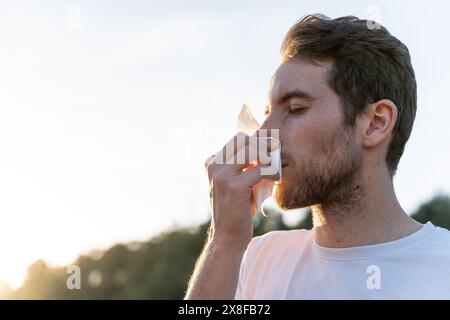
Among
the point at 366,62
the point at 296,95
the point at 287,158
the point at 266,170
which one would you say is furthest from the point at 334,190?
the point at 366,62

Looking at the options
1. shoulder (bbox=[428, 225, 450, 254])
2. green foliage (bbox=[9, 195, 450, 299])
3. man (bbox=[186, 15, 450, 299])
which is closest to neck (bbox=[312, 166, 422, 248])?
man (bbox=[186, 15, 450, 299])

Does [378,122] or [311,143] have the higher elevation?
[378,122]

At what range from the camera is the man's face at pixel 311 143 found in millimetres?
4801

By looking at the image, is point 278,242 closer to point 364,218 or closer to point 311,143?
point 364,218

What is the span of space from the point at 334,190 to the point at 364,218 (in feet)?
0.82

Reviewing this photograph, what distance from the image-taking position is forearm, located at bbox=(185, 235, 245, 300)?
4484 millimetres

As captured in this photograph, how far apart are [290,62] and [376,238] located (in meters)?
1.25

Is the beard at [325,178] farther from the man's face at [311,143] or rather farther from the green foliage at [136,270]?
the green foliage at [136,270]

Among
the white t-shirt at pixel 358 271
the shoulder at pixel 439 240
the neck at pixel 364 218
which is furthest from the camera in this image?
the neck at pixel 364 218

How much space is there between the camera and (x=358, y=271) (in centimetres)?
457

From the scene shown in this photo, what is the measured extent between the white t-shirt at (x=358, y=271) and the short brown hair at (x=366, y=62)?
0.68 metres

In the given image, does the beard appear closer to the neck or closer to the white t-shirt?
the neck

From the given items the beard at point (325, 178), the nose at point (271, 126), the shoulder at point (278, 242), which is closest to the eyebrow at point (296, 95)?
the nose at point (271, 126)
